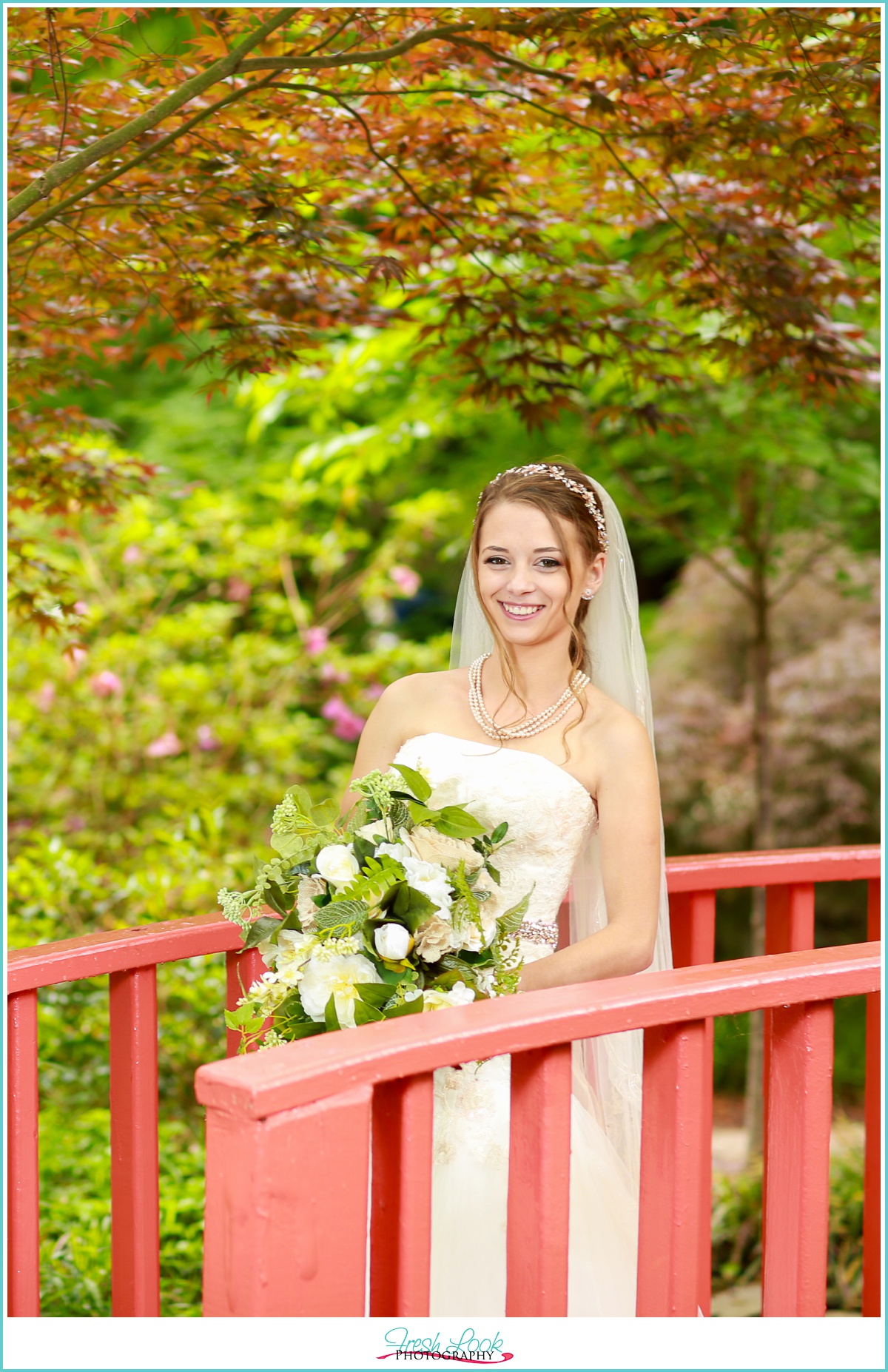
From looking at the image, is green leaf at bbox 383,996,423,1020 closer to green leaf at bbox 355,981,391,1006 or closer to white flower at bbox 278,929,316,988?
green leaf at bbox 355,981,391,1006

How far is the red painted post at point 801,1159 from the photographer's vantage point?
5.60 feet

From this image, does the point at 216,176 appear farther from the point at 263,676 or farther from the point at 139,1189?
the point at 263,676

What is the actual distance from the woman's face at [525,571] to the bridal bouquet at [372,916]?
681 mm

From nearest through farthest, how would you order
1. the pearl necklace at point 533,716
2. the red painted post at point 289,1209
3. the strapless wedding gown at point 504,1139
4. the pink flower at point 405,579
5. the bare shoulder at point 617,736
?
1. the red painted post at point 289,1209
2. the strapless wedding gown at point 504,1139
3. the bare shoulder at point 617,736
4. the pearl necklace at point 533,716
5. the pink flower at point 405,579

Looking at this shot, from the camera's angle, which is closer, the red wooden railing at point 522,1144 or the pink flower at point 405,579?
the red wooden railing at point 522,1144

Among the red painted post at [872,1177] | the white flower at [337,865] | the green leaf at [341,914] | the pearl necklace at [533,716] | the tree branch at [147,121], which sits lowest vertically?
the red painted post at [872,1177]

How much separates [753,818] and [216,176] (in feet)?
18.3

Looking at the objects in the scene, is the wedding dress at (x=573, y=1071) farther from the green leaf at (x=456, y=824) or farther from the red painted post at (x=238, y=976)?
the red painted post at (x=238, y=976)

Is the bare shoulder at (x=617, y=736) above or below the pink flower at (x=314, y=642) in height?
below

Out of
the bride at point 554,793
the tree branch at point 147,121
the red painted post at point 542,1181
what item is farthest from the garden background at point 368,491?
the red painted post at point 542,1181

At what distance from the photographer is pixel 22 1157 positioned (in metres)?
2.00

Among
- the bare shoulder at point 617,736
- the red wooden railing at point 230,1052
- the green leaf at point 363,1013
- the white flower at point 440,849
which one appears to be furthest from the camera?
the bare shoulder at point 617,736

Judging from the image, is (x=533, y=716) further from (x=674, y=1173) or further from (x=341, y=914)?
(x=674, y=1173)

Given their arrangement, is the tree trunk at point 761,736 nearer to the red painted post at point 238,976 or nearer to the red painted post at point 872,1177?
the red painted post at point 872,1177
